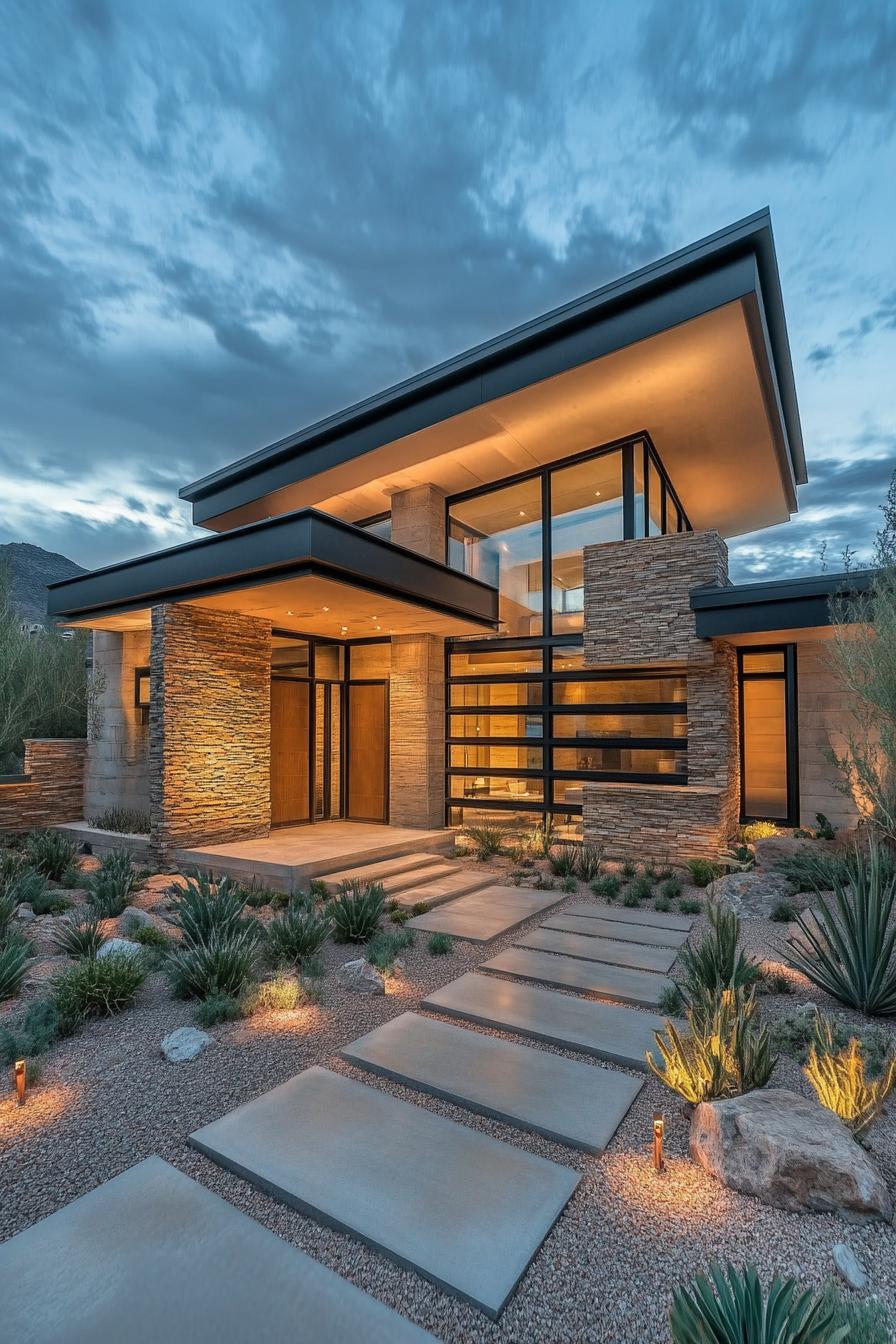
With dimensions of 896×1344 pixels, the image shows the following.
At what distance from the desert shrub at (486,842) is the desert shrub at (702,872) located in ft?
10.6

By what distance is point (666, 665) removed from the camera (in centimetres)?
974

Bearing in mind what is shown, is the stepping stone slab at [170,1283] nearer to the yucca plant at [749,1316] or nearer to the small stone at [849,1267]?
the yucca plant at [749,1316]

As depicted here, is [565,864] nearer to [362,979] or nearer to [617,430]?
[362,979]

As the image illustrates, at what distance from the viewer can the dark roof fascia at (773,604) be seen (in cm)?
834

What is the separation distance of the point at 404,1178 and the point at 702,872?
279 inches

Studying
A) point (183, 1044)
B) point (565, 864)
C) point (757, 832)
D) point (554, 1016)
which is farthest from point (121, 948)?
point (757, 832)

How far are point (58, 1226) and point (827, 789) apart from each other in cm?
1221

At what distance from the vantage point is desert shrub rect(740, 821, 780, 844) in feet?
34.3

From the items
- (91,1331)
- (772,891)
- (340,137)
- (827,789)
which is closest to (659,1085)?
(91,1331)

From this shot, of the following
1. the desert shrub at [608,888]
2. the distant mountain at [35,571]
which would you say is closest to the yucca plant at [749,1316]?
the desert shrub at [608,888]

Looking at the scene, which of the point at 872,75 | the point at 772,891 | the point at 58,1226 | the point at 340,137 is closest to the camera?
the point at 58,1226

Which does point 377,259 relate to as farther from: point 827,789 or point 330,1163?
point 330,1163

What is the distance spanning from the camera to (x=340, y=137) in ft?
38.6

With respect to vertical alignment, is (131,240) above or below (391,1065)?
above
